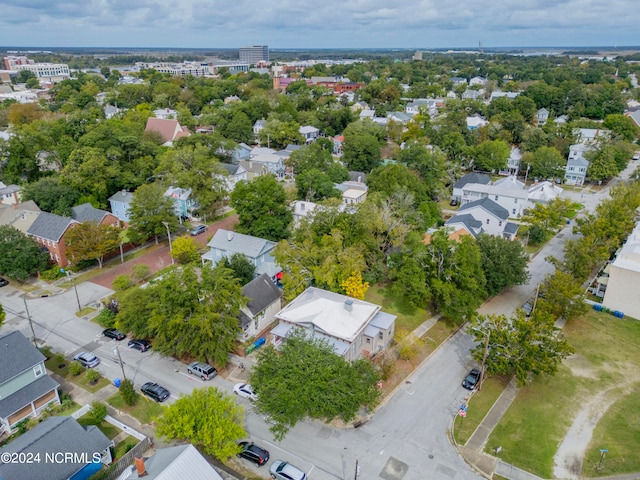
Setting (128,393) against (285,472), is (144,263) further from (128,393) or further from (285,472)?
(285,472)

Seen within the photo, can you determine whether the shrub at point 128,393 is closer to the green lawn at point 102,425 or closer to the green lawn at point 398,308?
the green lawn at point 102,425

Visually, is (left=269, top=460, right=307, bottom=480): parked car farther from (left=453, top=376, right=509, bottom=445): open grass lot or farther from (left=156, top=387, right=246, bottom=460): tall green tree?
(left=453, top=376, right=509, bottom=445): open grass lot

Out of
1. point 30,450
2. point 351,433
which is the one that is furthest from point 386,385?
point 30,450

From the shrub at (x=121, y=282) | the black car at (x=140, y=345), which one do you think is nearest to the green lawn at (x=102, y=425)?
the black car at (x=140, y=345)

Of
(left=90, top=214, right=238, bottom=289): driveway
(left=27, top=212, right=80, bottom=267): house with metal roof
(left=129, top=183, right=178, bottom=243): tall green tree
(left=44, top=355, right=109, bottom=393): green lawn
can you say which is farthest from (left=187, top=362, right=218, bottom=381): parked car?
(left=27, top=212, right=80, bottom=267): house with metal roof

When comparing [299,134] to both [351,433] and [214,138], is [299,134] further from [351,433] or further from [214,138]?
[351,433]
